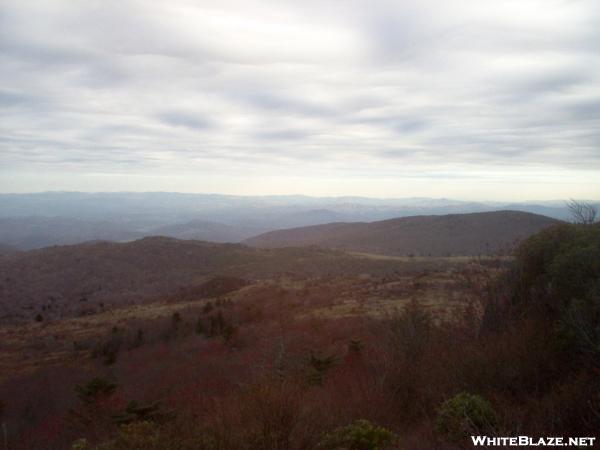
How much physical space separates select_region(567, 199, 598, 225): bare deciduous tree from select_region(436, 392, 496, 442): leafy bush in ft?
19.8

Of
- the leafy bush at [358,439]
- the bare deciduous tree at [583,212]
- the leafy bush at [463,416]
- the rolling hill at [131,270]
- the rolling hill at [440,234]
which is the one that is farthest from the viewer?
the rolling hill at [440,234]

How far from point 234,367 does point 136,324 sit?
517 inches

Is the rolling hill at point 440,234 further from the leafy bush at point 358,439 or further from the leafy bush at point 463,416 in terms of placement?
the leafy bush at point 358,439

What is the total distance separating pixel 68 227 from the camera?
633 feet

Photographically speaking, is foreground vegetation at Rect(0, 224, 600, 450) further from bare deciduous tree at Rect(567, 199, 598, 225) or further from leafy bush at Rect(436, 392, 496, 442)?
bare deciduous tree at Rect(567, 199, 598, 225)

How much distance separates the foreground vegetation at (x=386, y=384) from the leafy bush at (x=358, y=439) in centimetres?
1

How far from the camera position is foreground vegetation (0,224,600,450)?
14.6 feet

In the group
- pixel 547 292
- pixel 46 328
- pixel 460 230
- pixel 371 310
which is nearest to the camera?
Answer: pixel 547 292

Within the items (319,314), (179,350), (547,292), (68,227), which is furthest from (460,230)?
(68,227)

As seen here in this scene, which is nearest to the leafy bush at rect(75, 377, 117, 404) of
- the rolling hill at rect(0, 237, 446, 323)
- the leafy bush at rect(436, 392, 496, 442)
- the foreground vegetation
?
the foreground vegetation

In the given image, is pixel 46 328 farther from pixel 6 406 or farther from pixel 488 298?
pixel 488 298

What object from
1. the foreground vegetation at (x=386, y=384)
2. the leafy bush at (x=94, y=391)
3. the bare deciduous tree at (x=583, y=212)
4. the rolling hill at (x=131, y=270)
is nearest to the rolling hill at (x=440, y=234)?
the rolling hill at (x=131, y=270)

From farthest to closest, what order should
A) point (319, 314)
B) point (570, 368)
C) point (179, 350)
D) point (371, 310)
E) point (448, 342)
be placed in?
point (319, 314) < point (371, 310) < point (179, 350) < point (448, 342) < point (570, 368)

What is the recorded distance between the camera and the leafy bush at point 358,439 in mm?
4379
